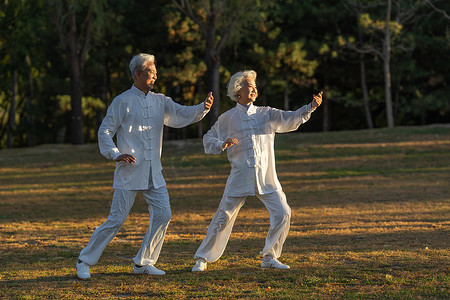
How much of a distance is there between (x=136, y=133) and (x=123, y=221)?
917mm

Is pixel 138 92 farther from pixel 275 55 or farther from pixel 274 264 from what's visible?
pixel 275 55

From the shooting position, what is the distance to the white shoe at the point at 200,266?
287 inches

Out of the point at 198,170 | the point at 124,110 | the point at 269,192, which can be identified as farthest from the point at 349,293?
the point at 198,170

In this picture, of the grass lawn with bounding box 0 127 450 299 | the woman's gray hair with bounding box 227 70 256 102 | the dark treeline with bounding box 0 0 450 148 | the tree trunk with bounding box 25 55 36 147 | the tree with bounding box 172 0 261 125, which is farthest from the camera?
the tree trunk with bounding box 25 55 36 147

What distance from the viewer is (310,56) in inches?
1331

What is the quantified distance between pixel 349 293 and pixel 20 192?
13317 mm

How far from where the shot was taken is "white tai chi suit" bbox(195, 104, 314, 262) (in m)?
7.18

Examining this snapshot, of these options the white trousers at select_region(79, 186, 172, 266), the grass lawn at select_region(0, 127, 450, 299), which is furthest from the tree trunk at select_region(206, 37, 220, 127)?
the white trousers at select_region(79, 186, 172, 266)

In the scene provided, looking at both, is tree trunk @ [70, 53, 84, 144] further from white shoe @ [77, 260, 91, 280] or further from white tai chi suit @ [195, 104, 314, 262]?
white shoe @ [77, 260, 91, 280]

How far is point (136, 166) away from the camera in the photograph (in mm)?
6984

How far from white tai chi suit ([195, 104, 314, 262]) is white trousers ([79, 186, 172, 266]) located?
0.54 m

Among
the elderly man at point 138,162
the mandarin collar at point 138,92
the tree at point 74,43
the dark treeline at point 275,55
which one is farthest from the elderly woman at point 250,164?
the dark treeline at point 275,55

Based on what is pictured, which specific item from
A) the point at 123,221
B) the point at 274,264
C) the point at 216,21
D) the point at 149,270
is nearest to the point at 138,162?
the point at 123,221

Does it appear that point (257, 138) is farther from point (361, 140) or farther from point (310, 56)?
point (310, 56)
